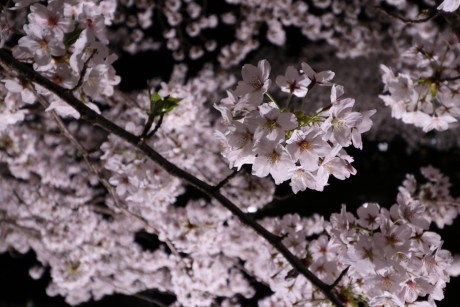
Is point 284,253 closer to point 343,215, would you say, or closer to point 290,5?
point 343,215

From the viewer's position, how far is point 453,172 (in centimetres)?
1154

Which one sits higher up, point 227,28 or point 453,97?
point 227,28

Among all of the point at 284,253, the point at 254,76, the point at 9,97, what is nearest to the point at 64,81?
the point at 9,97

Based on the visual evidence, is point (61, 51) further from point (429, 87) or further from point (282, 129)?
point (429, 87)

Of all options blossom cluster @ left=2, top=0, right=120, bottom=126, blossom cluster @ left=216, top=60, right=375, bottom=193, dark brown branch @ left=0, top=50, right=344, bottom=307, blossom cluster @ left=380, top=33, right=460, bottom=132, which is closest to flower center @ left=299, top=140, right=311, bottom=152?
blossom cluster @ left=216, top=60, right=375, bottom=193

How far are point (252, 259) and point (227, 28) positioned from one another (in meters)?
5.43

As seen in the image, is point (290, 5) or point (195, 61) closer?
point (290, 5)

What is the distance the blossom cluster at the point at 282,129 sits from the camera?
6.56 feet

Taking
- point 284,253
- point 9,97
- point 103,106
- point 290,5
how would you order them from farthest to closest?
point 290,5 → point 103,106 → point 9,97 → point 284,253

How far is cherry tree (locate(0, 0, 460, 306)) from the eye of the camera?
7.17ft

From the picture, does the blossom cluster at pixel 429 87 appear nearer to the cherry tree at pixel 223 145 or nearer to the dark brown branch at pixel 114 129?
the cherry tree at pixel 223 145

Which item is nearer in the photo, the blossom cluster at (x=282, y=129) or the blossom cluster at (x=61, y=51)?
the blossom cluster at (x=282, y=129)

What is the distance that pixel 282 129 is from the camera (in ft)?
6.52

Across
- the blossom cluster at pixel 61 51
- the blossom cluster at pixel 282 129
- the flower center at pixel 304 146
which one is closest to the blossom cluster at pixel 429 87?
the blossom cluster at pixel 282 129
